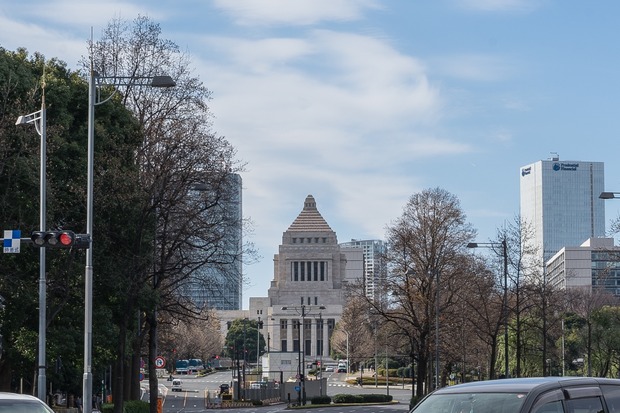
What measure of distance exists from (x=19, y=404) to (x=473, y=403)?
617cm

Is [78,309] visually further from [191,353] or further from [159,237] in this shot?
[191,353]

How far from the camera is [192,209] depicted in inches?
1609

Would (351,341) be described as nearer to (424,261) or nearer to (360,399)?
(360,399)

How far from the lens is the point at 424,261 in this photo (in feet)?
207

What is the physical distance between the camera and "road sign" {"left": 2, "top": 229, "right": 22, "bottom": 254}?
92.6 ft

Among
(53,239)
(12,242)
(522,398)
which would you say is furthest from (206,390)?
(522,398)

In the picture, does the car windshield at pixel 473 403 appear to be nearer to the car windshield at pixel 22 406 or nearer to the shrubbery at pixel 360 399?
the car windshield at pixel 22 406

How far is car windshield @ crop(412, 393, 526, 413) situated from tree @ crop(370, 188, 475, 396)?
5038cm

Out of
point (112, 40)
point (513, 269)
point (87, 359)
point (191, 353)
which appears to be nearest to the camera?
point (87, 359)

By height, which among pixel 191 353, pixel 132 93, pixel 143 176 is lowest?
pixel 191 353

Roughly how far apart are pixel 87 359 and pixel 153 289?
12.3 m

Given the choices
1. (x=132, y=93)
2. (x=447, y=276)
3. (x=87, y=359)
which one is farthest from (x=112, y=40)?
(x=447, y=276)

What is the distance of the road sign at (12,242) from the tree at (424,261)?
117 feet

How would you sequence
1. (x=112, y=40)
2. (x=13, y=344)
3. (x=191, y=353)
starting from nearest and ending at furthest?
1. (x=13, y=344)
2. (x=112, y=40)
3. (x=191, y=353)
